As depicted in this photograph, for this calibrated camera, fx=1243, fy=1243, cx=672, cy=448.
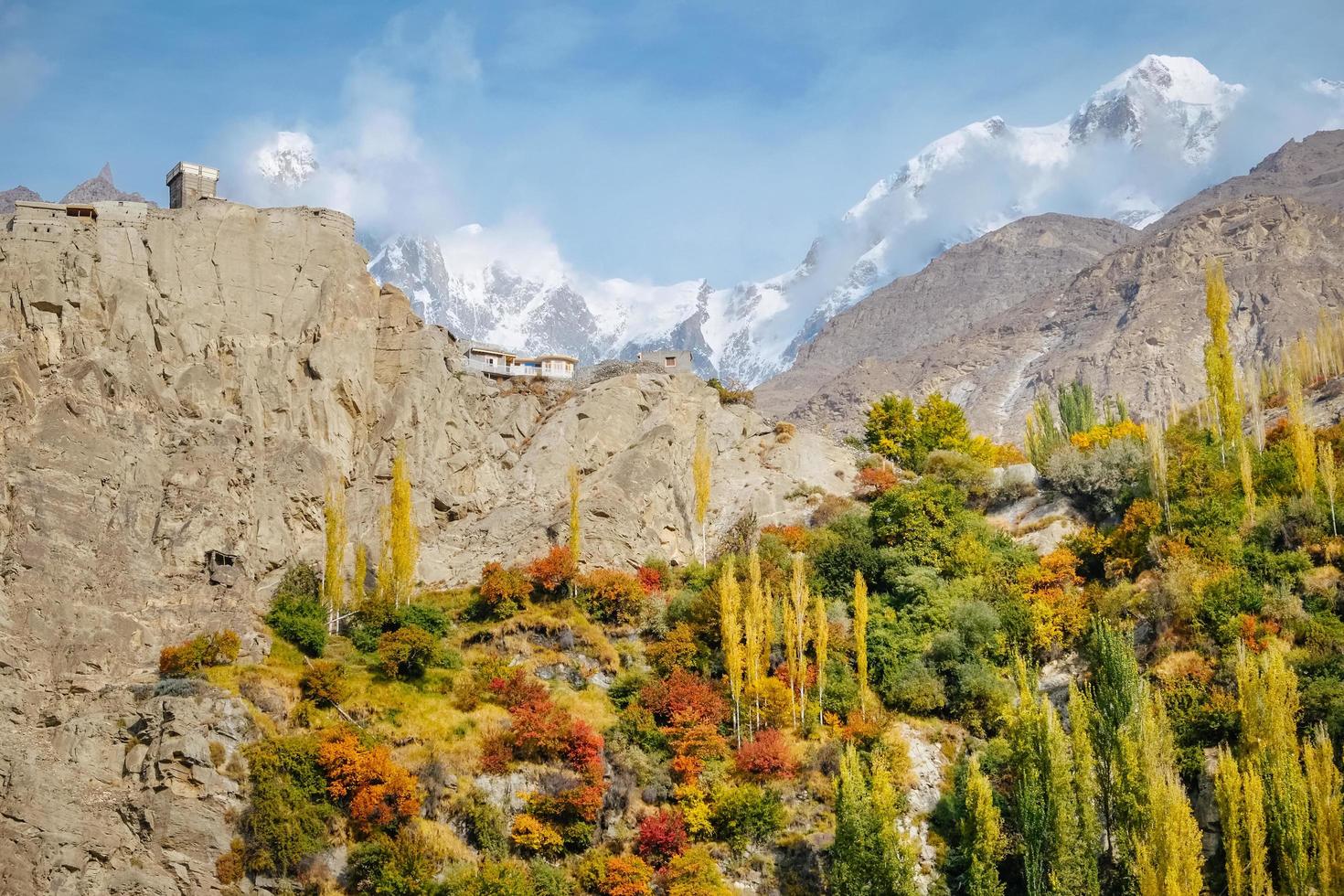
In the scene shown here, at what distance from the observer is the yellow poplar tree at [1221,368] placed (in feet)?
158

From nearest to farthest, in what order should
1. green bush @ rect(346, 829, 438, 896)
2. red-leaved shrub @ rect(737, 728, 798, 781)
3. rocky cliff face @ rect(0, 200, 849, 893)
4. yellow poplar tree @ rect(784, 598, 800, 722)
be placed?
green bush @ rect(346, 829, 438, 896), rocky cliff face @ rect(0, 200, 849, 893), red-leaved shrub @ rect(737, 728, 798, 781), yellow poplar tree @ rect(784, 598, 800, 722)

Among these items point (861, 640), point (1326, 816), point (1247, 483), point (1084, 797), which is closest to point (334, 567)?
point (861, 640)

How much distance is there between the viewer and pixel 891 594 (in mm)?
47750

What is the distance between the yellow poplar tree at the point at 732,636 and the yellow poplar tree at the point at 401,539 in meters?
11.9

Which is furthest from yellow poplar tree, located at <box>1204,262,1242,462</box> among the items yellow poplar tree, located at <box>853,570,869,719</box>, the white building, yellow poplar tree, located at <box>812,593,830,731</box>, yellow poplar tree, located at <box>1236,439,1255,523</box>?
the white building

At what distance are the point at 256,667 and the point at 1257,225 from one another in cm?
12953

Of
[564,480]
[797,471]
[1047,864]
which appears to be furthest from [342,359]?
[1047,864]

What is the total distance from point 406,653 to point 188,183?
25420mm

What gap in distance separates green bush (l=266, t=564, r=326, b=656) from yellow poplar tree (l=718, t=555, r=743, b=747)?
13.8m

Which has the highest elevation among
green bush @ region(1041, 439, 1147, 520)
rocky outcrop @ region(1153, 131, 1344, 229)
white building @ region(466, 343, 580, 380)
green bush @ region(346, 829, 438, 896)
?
rocky outcrop @ region(1153, 131, 1344, 229)

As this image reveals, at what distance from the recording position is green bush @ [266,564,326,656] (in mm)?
42344

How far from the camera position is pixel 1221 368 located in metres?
48.5

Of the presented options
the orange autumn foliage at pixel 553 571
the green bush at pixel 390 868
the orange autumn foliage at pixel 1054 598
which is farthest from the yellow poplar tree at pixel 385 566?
the orange autumn foliage at pixel 1054 598

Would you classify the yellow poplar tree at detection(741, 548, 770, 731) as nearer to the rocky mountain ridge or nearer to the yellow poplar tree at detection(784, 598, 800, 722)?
the yellow poplar tree at detection(784, 598, 800, 722)
